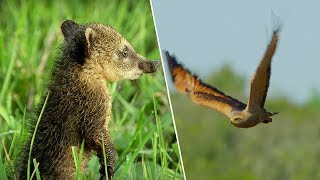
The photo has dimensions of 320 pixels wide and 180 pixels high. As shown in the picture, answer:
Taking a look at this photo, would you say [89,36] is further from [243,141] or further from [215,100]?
[243,141]

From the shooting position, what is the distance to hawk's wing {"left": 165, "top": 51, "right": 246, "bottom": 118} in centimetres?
127

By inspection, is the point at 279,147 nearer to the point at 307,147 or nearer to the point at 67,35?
the point at 307,147

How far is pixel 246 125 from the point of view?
1.26 m

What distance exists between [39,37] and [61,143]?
0.67 metres

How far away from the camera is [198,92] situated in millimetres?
1270

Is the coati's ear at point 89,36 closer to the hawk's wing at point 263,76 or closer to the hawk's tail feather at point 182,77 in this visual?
the hawk's tail feather at point 182,77

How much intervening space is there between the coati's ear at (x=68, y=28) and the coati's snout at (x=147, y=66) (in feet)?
0.33

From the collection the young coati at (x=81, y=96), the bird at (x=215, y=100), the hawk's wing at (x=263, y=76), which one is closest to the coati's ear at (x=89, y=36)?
the young coati at (x=81, y=96)

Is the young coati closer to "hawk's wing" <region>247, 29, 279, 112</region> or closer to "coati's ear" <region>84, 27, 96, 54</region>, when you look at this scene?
"coati's ear" <region>84, 27, 96, 54</region>

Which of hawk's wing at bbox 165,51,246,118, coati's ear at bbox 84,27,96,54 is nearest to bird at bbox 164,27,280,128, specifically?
hawk's wing at bbox 165,51,246,118

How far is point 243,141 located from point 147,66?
0.70 ft

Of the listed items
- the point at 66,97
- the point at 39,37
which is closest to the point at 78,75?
the point at 66,97

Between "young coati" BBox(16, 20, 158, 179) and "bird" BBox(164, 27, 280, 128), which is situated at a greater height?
"bird" BBox(164, 27, 280, 128)

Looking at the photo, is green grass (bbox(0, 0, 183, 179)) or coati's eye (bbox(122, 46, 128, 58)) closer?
coati's eye (bbox(122, 46, 128, 58))
